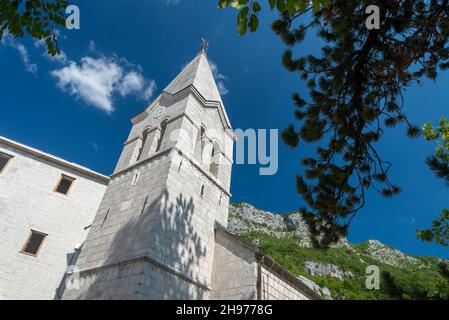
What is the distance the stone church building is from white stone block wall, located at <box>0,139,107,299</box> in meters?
0.05

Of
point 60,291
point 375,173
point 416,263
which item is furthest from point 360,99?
point 416,263

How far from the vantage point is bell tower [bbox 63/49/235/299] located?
873cm

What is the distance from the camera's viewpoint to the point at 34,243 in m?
16.0

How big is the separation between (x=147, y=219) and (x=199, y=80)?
340 inches

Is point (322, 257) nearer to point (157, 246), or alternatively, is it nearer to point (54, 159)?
point (54, 159)

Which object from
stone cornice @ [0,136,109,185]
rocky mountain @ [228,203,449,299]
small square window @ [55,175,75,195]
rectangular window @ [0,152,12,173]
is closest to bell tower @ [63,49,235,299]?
stone cornice @ [0,136,109,185]

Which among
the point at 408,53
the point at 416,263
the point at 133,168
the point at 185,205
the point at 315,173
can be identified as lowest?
the point at 315,173

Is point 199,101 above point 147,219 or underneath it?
above

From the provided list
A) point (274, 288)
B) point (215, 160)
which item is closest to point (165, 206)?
point (274, 288)

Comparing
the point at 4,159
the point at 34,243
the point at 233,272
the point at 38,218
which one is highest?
the point at 4,159

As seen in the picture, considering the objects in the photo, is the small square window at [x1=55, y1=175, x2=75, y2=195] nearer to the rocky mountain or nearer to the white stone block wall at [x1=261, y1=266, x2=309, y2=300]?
the white stone block wall at [x1=261, y1=266, x2=309, y2=300]

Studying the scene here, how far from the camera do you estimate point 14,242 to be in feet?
50.1

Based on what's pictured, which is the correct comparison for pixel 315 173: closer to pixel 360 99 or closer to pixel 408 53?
pixel 360 99
